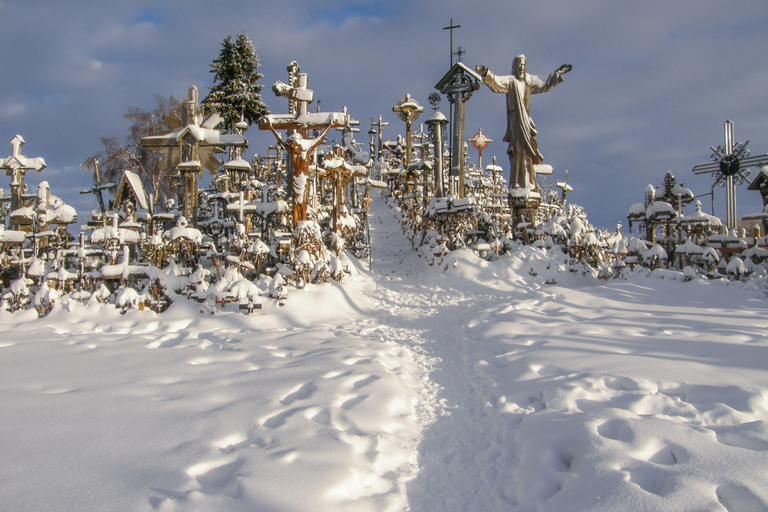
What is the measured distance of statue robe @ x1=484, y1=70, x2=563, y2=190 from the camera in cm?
1395

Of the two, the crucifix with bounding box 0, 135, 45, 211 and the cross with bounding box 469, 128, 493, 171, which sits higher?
the cross with bounding box 469, 128, 493, 171

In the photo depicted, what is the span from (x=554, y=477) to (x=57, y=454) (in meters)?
3.22

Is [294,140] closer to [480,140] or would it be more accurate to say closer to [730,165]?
[730,165]

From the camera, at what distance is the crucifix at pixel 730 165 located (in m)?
14.0

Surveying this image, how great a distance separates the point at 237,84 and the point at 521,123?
13724mm

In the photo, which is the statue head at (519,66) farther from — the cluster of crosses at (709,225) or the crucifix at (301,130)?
the crucifix at (301,130)

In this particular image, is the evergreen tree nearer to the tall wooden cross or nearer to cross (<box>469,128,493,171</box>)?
the tall wooden cross

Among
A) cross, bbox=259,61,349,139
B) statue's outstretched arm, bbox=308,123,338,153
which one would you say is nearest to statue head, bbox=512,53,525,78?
cross, bbox=259,61,349,139

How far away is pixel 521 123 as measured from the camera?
550 inches

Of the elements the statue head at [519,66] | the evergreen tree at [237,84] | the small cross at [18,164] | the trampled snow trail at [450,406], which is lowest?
the trampled snow trail at [450,406]

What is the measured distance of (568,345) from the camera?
5.59 m

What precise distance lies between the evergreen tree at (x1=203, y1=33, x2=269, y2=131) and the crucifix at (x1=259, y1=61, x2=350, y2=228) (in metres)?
11.0

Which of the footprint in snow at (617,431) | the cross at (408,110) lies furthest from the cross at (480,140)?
the footprint in snow at (617,431)

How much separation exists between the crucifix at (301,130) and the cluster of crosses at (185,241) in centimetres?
2
